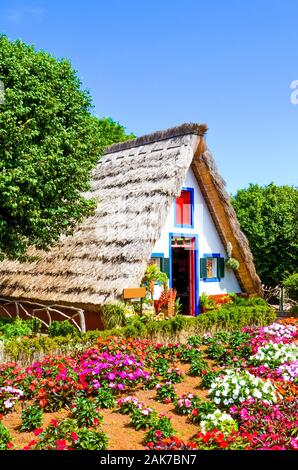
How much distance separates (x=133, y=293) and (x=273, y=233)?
14821 millimetres

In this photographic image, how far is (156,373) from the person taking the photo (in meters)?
10.2

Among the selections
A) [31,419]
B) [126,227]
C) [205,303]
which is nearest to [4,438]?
[31,419]

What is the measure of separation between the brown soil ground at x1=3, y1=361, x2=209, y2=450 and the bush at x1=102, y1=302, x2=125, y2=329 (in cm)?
507

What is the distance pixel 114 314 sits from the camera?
1455 cm

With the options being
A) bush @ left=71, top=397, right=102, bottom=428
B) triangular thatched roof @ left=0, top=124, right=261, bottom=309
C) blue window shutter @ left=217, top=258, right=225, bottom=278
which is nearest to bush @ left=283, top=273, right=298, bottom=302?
triangular thatched roof @ left=0, top=124, right=261, bottom=309

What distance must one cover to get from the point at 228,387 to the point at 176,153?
440 inches

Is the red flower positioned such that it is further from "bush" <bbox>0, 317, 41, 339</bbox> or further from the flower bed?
"bush" <bbox>0, 317, 41, 339</bbox>

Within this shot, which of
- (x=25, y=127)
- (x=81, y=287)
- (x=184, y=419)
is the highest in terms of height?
(x=25, y=127)

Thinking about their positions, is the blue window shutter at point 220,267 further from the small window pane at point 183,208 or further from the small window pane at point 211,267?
the small window pane at point 183,208

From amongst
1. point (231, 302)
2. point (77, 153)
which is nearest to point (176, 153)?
point (77, 153)

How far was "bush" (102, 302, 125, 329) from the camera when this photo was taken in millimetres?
14555

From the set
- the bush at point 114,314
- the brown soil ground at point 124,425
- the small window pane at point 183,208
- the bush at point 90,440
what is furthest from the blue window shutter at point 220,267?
the bush at point 90,440

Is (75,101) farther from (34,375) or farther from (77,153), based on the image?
(34,375)

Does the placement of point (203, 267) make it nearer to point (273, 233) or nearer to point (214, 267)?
point (214, 267)
